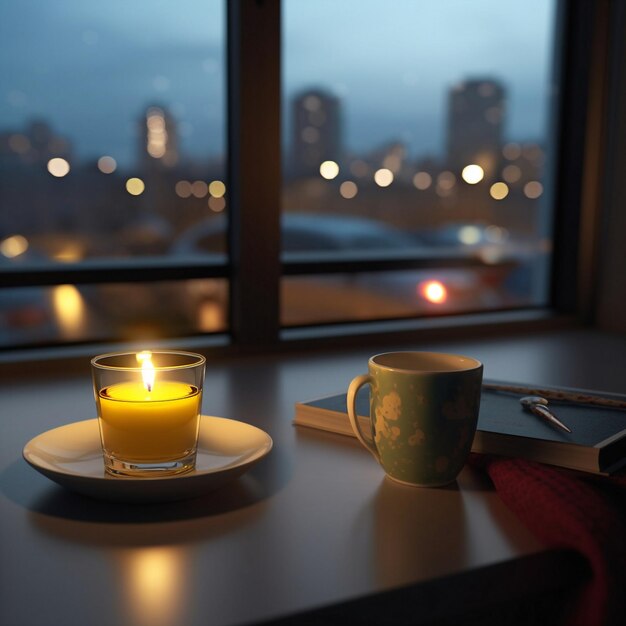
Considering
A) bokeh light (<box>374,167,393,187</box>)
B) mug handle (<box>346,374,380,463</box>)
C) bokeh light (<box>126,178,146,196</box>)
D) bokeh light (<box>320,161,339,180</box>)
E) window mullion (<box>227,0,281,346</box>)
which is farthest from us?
bokeh light (<box>374,167,393,187</box>)

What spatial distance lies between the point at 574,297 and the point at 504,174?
0.46 m

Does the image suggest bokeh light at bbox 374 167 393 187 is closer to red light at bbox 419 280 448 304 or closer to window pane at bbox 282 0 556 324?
window pane at bbox 282 0 556 324

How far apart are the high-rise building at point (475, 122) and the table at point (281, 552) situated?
1.43 m

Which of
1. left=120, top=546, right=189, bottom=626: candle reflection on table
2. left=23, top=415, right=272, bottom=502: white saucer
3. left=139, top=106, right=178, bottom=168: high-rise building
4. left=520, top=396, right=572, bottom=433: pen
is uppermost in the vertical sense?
left=139, top=106, right=178, bottom=168: high-rise building

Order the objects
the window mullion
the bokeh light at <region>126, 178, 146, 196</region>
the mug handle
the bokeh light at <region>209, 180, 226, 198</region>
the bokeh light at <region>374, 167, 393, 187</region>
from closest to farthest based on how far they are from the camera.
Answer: the mug handle, the window mullion, the bokeh light at <region>209, 180, 226, 198</region>, the bokeh light at <region>126, 178, 146, 196</region>, the bokeh light at <region>374, 167, 393, 187</region>

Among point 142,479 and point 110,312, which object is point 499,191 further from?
point 142,479

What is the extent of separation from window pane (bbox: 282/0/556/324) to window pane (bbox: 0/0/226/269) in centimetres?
21

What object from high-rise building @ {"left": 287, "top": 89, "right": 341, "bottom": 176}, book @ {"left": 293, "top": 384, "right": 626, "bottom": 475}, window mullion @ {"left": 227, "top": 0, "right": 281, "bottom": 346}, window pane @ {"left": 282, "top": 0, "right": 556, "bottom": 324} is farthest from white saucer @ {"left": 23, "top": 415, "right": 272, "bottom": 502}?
high-rise building @ {"left": 287, "top": 89, "right": 341, "bottom": 176}

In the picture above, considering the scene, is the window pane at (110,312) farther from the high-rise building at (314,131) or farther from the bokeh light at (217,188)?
the high-rise building at (314,131)

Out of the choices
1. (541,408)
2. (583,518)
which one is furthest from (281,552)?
(541,408)

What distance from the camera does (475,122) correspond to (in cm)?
216

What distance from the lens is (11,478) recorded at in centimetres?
77

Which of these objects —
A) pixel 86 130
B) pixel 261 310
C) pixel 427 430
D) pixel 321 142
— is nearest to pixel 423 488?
pixel 427 430

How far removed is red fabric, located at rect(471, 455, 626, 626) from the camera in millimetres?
602
